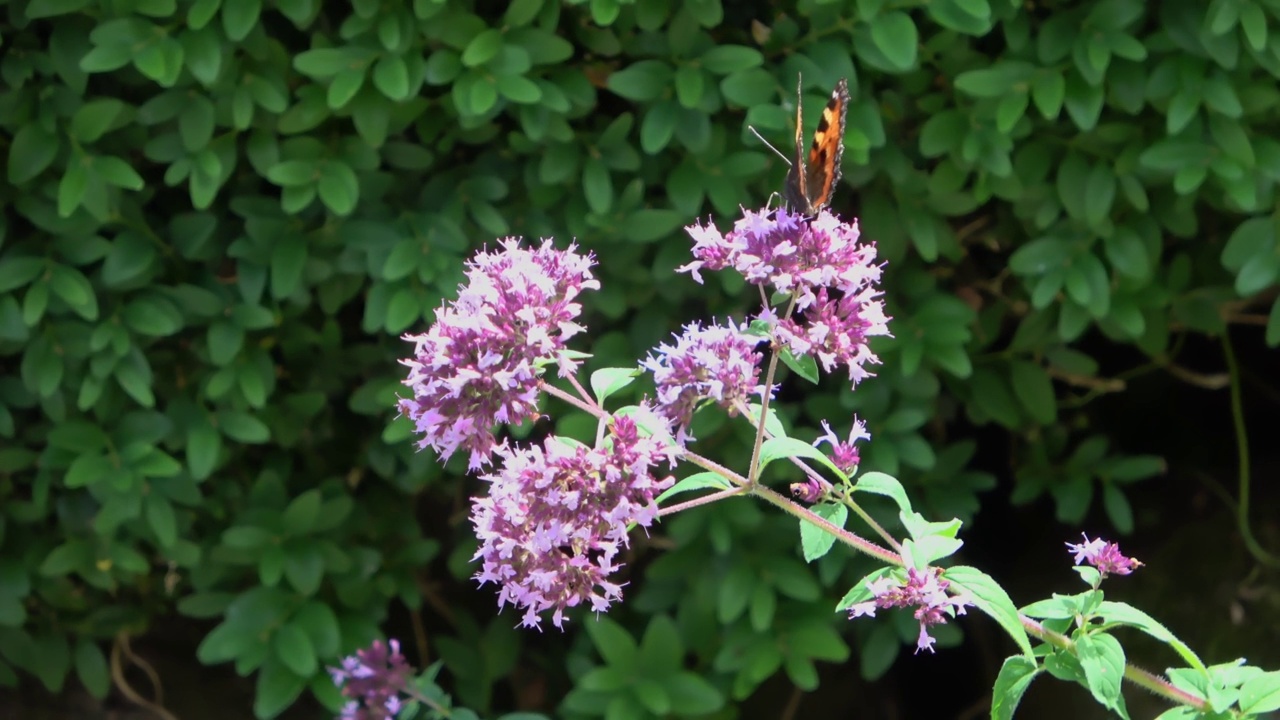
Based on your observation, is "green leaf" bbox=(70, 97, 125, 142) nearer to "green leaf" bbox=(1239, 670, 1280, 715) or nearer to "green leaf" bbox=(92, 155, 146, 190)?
"green leaf" bbox=(92, 155, 146, 190)

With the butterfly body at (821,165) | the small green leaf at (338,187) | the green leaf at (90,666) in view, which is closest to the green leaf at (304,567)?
the green leaf at (90,666)

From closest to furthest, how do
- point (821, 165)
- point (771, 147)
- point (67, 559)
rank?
point (821, 165) → point (771, 147) → point (67, 559)

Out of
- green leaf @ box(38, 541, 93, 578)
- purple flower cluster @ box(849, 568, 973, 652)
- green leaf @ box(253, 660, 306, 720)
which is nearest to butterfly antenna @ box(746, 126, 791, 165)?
purple flower cluster @ box(849, 568, 973, 652)

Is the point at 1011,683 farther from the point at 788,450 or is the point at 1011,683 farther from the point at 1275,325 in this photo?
the point at 1275,325

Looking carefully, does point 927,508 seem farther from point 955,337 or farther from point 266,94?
point 266,94

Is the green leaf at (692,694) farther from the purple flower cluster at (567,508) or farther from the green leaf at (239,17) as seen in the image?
the green leaf at (239,17)

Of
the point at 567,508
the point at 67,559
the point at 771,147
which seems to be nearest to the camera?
the point at 567,508

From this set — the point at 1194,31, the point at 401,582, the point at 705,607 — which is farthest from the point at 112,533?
the point at 1194,31

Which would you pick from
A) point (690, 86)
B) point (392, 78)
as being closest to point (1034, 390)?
point (690, 86)
